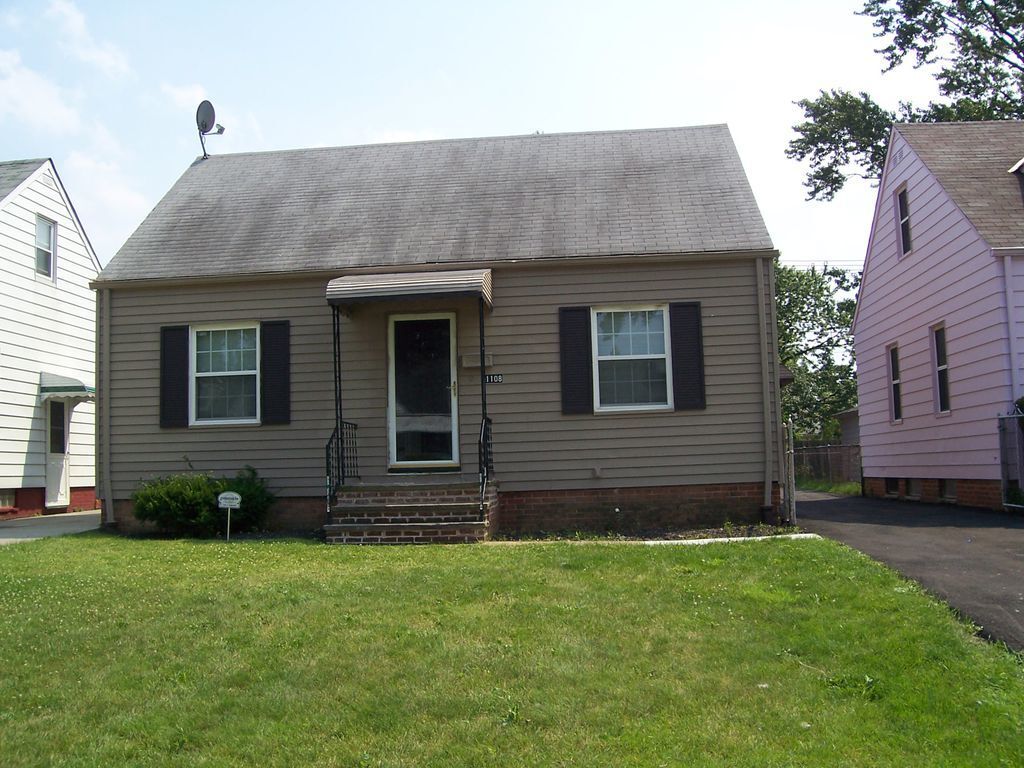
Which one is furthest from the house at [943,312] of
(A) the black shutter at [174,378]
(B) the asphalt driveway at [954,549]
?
(A) the black shutter at [174,378]

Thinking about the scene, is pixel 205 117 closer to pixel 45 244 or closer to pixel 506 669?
pixel 45 244

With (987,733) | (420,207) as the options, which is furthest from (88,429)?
(987,733)

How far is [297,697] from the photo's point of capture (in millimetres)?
4973

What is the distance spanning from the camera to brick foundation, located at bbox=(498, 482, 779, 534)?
1075 centimetres

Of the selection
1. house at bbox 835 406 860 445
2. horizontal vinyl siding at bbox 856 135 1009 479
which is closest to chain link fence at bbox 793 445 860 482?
house at bbox 835 406 860 445

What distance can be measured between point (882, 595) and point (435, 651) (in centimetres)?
307

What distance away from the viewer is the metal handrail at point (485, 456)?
9.87 meters

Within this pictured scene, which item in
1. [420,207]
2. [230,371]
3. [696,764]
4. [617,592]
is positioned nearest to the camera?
[696,764]

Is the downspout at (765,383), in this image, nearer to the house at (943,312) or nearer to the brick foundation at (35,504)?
the house at (943,312)

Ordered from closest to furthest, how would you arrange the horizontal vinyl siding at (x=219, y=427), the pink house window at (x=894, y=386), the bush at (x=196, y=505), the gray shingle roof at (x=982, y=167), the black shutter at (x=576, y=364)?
the bush at (x=196, y=505) < the black shutter at (x=576, y=364) < the horizontal vinyl siding at (x=219, y=427) < the gray shingle roof at (x=982, y=167) < the pink house window at (x=894, y=386)

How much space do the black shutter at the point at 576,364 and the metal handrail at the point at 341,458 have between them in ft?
8.54

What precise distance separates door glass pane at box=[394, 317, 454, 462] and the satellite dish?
6179mm

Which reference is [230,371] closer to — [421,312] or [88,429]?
[421,312]

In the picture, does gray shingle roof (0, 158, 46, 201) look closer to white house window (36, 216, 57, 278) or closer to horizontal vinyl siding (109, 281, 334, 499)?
white house window (36, 216, 57, 278)
